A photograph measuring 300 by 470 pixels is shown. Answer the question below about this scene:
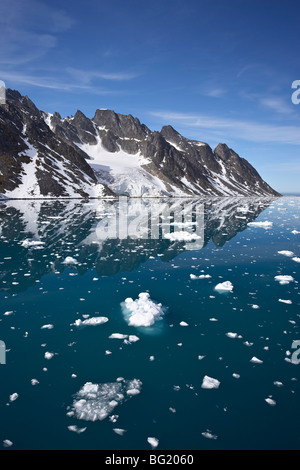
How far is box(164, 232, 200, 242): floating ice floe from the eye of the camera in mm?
25359

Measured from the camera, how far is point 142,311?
1064 cm

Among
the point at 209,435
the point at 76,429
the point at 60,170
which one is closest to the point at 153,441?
the point at 209,435

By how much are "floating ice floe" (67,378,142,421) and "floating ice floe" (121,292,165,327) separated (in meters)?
3.12

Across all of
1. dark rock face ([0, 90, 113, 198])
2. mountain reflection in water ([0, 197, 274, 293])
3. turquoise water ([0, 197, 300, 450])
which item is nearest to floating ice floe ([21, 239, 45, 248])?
mountain reflection in water ([0, 197, 274, 293])

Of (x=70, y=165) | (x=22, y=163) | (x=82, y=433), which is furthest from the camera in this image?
(x=70, y=165)

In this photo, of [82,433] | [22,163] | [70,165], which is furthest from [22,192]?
[82,433]

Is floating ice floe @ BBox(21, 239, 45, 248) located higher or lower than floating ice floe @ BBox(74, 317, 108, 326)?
higher

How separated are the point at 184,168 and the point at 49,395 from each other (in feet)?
663

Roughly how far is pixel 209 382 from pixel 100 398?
2.91 m

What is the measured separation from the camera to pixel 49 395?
6559mm

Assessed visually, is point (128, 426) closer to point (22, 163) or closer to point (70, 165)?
point (22, 163)

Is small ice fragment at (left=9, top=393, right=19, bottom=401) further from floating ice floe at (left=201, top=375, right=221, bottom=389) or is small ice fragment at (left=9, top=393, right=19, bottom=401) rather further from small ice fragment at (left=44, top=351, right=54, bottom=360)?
floating ice floe at (left=201, top=375, right=221, bottom=389)

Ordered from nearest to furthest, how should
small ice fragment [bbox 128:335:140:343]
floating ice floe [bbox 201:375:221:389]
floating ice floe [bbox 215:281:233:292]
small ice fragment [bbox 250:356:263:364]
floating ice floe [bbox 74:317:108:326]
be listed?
1. floating ice floe [bbox 201:375:221:389]
2. small ice fragment [bbox 250:356:263:364]
3. small ice fragment [bbox 128:335:140:343]
4. floating ice floe [bbox 74:317:108:326]
5. floating ice floe [bbox 215:281:233:292]

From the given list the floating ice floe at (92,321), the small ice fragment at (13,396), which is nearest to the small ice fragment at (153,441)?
the small ice fragment at (13,396)
